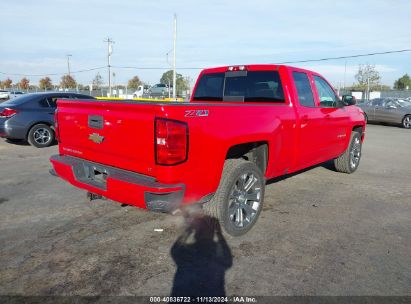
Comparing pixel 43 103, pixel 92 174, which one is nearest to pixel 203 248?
pixel 92 174

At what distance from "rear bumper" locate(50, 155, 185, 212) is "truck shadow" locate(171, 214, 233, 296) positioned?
0.58 m

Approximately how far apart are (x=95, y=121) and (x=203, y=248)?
168 centimetres

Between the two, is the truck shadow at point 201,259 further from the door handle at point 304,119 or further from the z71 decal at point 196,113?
the door handle at point 304,119

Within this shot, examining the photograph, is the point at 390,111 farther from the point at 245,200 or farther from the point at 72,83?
the point at 72,83

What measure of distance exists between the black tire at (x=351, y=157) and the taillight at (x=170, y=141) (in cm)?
457

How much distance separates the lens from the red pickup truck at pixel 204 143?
297cm

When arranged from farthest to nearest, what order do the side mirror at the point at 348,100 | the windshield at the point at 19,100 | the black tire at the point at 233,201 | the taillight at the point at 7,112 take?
the windshield at the point at 19,100, the taillight at the point at 7,112, the side mirror at the point at 348,100, the black tire at the point at 233,201

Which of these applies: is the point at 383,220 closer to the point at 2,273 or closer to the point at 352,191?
the point at 352,191

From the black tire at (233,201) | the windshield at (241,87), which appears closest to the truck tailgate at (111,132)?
the black tire at (233,201)

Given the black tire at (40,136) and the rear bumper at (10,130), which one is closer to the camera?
the rear bumper at (10,130)

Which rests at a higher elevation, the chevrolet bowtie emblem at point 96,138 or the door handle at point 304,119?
the door handle at point 304,119

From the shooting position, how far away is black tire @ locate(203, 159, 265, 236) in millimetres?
3539

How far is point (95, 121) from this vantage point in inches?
135

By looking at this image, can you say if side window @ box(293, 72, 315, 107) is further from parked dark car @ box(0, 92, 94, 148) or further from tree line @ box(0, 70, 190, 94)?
tree line @ box(0, 70, 190, 94)
